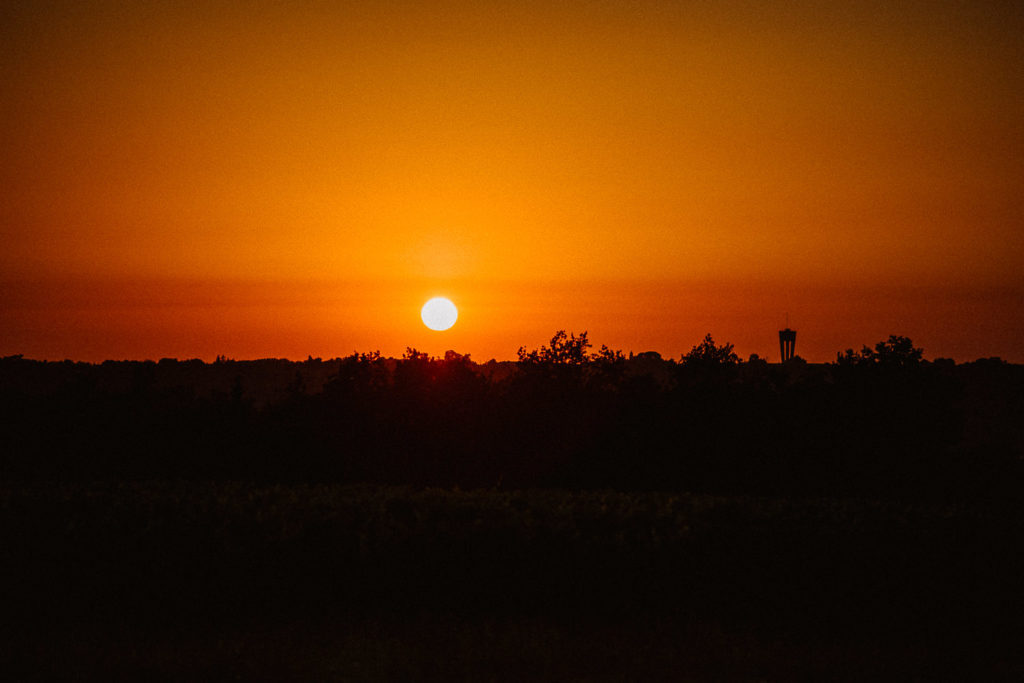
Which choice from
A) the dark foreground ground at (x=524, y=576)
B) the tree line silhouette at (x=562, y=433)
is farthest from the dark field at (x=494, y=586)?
the tree line silhouette at (x=562, y=433)

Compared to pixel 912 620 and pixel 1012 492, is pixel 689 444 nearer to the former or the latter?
pixel 1012 492

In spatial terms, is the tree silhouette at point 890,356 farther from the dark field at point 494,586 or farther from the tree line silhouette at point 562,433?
the dark field at point 494,586

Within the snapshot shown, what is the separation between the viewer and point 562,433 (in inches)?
891

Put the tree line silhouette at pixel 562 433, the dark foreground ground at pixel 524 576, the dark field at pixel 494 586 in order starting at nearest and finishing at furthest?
the dark field at pixel 494 586
the dark foreground ground at pixel 524 576
the tree line silhouette at pixel 562 433

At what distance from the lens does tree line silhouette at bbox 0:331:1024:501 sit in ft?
70.6

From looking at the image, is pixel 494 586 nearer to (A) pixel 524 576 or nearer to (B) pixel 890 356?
(A) pixel 524 576

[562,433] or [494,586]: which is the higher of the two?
[562,433]

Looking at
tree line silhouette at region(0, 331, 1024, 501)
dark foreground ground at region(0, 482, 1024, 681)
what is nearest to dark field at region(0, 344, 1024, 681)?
dark foreground ground at region(0, 482, 1024, 681)

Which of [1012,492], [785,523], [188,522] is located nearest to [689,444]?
[1012,492]

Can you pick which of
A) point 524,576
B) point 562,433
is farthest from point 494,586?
point 562,433

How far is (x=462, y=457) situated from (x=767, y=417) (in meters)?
6.91

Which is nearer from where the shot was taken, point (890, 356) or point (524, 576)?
point (524, 576)

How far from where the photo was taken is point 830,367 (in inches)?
957

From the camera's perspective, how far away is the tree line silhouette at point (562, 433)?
70.6 ft
